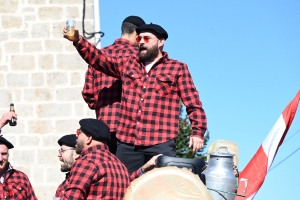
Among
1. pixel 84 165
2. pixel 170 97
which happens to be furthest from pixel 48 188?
pixel 84 165

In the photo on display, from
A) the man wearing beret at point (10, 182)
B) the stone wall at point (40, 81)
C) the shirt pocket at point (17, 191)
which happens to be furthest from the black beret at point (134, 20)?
the stone wall at point (40, 81)

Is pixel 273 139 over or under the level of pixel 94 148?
under

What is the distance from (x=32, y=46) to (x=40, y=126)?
1208 mm

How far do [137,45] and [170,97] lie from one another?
97cm

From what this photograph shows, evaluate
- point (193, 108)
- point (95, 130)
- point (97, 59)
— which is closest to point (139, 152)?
point (193, 108)

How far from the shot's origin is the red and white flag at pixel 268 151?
780 cm

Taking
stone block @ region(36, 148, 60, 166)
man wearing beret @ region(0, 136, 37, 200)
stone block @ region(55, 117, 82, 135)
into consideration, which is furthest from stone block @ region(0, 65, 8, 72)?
man wearing beret @ region(0, 136, 37, 200)

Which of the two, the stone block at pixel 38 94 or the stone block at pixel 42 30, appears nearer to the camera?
the stone block at pixel 38 94

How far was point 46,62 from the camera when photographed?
11.8m

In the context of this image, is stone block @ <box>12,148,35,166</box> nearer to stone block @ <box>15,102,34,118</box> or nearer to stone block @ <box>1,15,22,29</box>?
stone block @ <box>15,102,34,118</box>

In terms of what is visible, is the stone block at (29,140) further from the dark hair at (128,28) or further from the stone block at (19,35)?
the dark hair at (128,28)

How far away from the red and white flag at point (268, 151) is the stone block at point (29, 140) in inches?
174

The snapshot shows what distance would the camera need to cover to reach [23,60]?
467 inches

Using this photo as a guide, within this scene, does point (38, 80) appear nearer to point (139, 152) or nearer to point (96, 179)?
point (139, 152)
